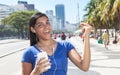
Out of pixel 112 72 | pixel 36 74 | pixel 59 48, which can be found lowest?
pixel 112 72

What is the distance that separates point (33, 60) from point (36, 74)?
0.65 feet

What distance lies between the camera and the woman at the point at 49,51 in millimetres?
3471

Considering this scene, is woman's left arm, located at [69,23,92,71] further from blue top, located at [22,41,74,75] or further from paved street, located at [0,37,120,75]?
paved street, located at [0,37,120,75]

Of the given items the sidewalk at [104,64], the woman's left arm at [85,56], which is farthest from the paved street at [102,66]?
the woman's left arm at [85,56]

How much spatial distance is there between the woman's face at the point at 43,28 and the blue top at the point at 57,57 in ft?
0.45

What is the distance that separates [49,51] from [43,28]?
0.23 metres

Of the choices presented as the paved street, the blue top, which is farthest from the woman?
the paved street

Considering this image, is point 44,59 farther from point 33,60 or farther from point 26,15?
point 26,15

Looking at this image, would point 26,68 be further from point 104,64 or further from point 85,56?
point 104,64

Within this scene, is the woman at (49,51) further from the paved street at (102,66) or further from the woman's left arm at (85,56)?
the paved street at (102,66)

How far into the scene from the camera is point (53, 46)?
143 inches

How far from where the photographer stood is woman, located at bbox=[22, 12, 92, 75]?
347 centimetres

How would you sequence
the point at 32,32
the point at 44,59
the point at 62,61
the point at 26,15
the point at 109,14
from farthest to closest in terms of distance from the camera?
the point at 26,15, the point at 109,14, the point at 32,32, the point at 62,61, the point at 44,59

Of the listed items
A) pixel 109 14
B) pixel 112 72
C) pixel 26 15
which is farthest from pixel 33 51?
pixel 26 15
